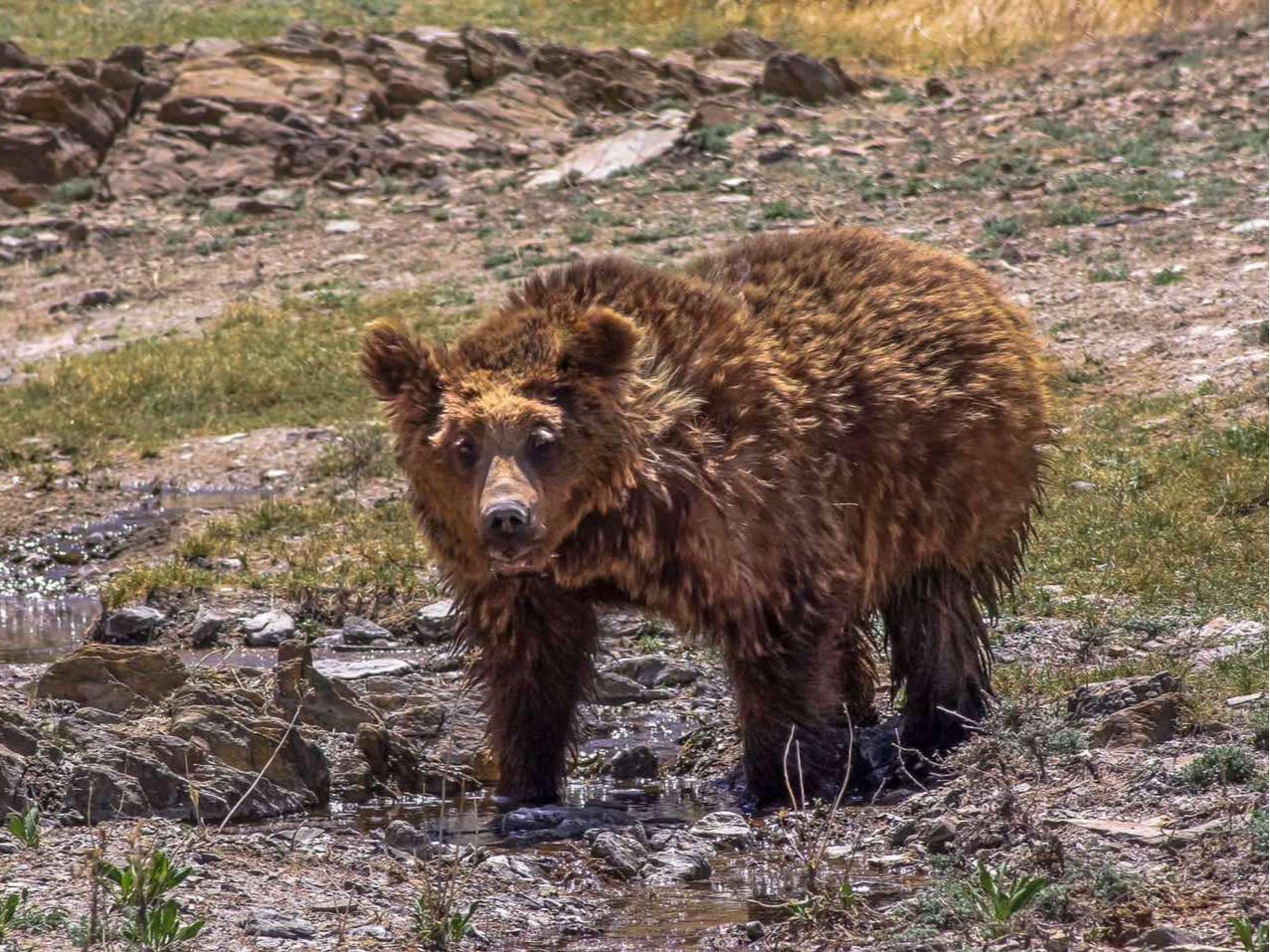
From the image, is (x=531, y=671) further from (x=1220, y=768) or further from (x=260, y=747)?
(x=1220, y=768)

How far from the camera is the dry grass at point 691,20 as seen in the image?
2834cm

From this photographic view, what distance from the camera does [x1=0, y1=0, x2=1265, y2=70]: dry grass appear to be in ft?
93.0

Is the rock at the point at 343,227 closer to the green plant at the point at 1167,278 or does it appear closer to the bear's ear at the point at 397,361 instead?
the green plant at the point at 1167,278

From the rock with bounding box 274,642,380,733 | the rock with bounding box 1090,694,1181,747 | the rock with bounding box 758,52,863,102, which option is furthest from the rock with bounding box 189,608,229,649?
the rock with bounding box 758,52,863,102

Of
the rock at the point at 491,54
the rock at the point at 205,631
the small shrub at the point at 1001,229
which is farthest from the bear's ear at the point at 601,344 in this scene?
the rock at the point at 491,54

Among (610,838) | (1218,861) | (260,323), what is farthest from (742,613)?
(260,323)

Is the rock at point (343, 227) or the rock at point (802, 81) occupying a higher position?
the rock at point (802, 81)

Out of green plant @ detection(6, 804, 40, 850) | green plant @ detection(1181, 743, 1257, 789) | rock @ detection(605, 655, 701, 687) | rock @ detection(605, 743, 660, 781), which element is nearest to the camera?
green plant @ detection(6, 804, 40, 850)

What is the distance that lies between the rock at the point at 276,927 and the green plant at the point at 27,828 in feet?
2.44

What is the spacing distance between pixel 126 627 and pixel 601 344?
453 centimetres

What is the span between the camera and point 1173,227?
17484 millimetres

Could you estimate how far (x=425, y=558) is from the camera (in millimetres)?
11273

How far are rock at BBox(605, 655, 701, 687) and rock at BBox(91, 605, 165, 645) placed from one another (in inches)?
102

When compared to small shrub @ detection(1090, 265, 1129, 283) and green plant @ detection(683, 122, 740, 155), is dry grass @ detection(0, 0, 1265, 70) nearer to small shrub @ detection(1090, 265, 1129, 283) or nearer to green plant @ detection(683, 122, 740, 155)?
green plant @ detection(683, 122, 740, 155)
